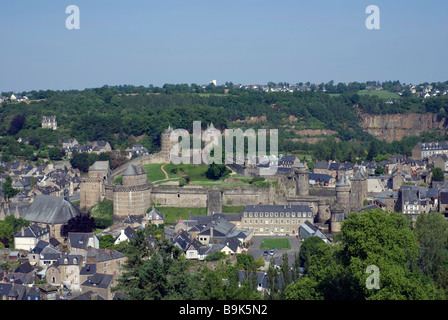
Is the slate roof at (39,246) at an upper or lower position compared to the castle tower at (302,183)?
lower

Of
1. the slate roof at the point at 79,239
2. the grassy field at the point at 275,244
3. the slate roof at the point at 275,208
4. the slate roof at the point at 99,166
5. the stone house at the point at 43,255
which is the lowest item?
the grassy field at the point at 275,244

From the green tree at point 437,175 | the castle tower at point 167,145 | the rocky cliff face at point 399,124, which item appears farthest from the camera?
the rocky cliff face at point 399,124

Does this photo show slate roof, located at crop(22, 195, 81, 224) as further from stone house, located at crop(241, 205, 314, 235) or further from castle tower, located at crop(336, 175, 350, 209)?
castle tower, located at crop(336, 175, 350, 209)

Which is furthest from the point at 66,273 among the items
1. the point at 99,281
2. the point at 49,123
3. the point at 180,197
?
the point at 49,123

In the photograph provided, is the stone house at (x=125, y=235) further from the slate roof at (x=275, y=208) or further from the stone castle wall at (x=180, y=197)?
the slate roof at (x=275, y=208)

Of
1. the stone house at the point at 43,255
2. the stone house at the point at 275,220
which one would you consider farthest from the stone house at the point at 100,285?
the stone house at the point at 275,220

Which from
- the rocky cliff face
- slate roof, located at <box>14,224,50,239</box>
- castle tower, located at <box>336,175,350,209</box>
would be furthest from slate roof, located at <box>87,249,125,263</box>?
the rocky cliff face
